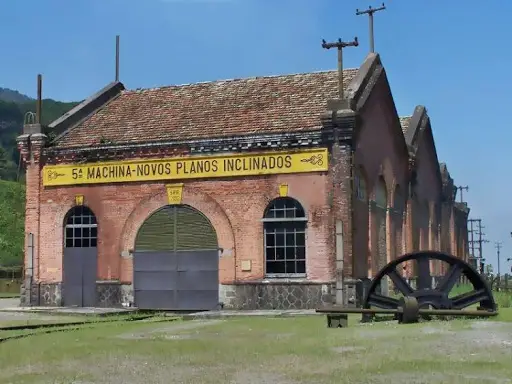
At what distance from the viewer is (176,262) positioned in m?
22.8

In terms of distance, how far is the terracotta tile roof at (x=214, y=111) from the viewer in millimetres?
22797

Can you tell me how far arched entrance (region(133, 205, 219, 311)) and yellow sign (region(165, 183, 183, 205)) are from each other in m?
0.20

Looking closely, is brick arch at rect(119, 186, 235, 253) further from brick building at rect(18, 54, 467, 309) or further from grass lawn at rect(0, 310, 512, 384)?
grass lawn at rect(0, 310, 512, 384)

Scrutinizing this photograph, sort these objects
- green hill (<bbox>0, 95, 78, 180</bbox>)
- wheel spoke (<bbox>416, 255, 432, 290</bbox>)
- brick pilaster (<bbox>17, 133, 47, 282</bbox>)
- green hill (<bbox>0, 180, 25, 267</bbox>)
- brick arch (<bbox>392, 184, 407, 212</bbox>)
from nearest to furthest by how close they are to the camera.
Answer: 1. wheel spoke (<bbox>416, 255, 432, 290</bbox>)
2. brick pilaster (<bbox>17, 133, 47, 282</bbox>)
3. brick arch (<bbox>392, 184, 407, 212</bbox>)
4. green hill (<bbox>0, 180, 25, 267</bbox>)
5. green hill (<bbox>0, 95, 78, 180</bbox>)

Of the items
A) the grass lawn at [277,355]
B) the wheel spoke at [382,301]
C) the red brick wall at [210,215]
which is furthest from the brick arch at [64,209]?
the wheel spoke at [382,301]

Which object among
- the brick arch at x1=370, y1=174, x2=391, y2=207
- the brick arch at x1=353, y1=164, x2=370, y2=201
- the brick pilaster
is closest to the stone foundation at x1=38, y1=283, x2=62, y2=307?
the brick pilaster

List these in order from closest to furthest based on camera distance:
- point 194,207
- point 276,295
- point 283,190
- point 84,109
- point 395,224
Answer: point 276,295 < point 283,190 < point 194,207 < point 395,224 < point 84,109

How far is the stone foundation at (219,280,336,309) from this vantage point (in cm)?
2073

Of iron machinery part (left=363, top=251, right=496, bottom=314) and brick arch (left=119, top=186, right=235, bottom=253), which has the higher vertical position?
brick arch (left=119, top=186, right=235, bottom=253)

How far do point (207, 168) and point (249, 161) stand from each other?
1.45m

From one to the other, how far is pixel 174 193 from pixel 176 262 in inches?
87.0

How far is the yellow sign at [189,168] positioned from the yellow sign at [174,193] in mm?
259

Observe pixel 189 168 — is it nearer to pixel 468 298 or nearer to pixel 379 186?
pixel 379 186

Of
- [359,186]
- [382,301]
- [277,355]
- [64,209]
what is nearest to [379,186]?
[359,186]
